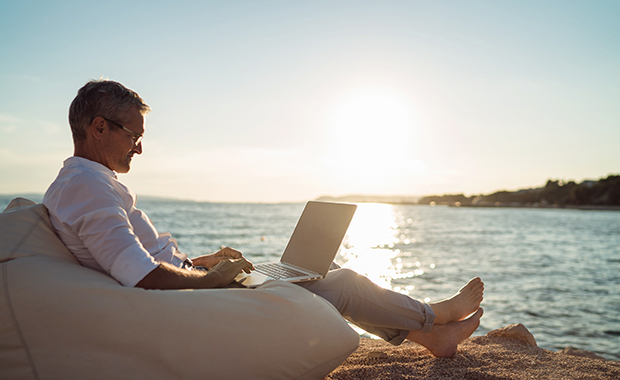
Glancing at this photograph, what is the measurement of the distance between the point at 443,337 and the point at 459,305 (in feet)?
0.88

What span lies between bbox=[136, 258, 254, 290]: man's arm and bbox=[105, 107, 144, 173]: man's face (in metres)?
0.64

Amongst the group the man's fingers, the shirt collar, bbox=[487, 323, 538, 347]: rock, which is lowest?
bbox=[487, 323, 538, 347]: rock

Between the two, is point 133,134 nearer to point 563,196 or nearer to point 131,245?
point 131,245

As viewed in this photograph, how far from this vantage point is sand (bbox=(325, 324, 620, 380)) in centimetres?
233

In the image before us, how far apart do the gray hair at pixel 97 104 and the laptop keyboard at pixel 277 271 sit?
4.14ft

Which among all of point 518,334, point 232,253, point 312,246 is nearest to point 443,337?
point 312,246

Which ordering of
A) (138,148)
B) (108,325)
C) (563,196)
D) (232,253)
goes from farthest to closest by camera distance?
(563,196) < (232,253) < (138,148) < (108,325)

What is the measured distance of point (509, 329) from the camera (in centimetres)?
338

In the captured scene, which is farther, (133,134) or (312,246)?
(312,246)

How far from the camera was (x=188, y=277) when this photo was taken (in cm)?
183

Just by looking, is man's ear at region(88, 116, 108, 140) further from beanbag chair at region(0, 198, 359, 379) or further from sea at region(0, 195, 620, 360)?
sea at region(0, 195, 620, 360)

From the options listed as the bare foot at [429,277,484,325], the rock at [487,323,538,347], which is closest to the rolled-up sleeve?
the bare foot at [429,277,484,325]

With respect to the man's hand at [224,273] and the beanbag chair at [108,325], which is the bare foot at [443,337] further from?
the man's hand at [224,273]

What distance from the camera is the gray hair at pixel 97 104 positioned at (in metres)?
1.91
